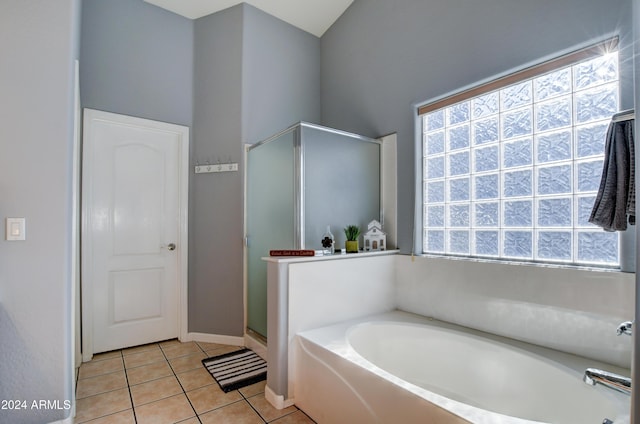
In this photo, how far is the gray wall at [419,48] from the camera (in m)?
1.71

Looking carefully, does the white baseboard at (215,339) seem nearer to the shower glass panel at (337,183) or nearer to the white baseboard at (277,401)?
the white baseboard at (277,401)

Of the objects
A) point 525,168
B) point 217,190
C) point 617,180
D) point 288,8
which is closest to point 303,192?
point 217,190

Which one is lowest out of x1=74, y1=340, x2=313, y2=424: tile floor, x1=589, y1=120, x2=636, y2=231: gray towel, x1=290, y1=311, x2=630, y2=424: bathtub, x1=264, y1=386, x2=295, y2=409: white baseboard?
x1=74, y1=340, x2=313, y2=424: tile floor

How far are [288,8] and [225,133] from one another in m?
1.42

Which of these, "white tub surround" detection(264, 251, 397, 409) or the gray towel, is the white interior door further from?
the gray towel

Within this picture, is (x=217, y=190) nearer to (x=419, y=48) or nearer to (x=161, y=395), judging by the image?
(x=161, y=395)

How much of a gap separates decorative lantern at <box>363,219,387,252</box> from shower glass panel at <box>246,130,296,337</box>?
638mm

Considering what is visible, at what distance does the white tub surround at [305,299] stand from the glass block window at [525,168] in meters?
0.63

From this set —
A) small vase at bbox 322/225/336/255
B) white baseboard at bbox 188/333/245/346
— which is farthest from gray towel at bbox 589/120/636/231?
white baseboard at bbox 188/333/245/346

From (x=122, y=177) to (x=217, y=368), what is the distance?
1.89m

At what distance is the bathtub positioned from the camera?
1.26 metres

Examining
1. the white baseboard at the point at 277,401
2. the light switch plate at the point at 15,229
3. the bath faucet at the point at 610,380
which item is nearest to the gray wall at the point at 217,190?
the white baseboard at the point at 277,401

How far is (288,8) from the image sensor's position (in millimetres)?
3156

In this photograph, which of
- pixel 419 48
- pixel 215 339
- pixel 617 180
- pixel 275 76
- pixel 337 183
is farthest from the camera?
pixel 275 76
